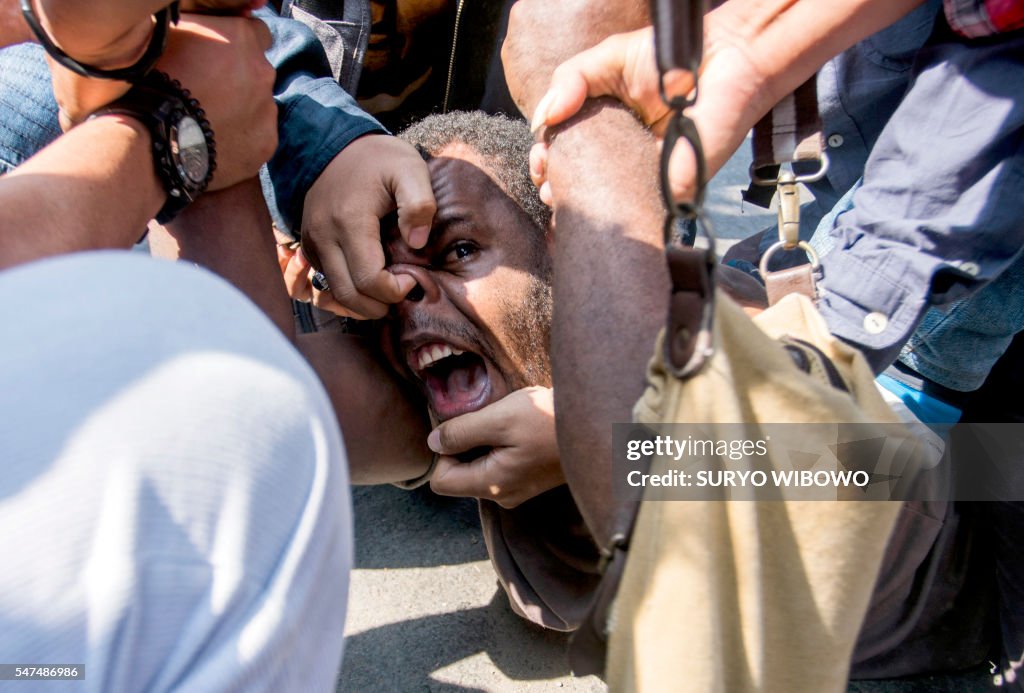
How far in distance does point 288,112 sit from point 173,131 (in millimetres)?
405

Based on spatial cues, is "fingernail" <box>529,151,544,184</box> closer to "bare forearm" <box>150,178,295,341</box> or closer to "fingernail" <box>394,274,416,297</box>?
"fingernail" <box>394,274,416,297</box>

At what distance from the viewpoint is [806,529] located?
Answer: 2.31 feet

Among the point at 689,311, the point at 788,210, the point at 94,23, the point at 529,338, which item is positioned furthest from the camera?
the point at 529,338

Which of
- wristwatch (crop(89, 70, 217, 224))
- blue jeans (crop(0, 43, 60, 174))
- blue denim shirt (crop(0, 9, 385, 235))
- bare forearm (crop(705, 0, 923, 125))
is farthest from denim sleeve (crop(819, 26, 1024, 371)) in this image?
blue jeans (crop(0, 43, 60, 174))

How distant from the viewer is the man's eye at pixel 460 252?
152cm

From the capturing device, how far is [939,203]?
124cm

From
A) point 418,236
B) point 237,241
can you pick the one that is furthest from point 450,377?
point 237,241

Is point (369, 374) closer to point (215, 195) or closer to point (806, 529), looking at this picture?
point (215, 195)

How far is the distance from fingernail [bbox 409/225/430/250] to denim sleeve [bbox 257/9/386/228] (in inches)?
10.3

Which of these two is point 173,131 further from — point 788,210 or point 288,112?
point 788,210

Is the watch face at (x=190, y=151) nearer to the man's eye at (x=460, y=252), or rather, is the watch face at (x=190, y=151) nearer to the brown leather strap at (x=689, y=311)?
the man's eye at (x=460, y=252)

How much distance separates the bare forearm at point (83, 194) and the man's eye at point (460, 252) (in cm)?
52

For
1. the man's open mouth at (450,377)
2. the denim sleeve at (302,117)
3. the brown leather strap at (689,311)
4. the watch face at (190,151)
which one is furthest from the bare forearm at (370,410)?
the brown leather strap at (689,311)

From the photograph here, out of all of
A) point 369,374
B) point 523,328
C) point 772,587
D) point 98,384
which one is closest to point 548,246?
point 523,328
